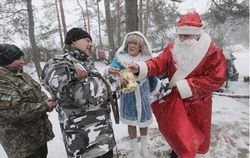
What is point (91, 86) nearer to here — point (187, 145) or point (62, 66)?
point (62, 66)

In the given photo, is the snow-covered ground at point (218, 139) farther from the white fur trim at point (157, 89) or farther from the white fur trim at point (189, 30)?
the white fur trim at point (189, 30)

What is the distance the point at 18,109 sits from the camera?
7.62 feet

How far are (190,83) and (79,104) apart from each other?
1.11 metres

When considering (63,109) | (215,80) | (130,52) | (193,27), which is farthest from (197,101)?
(63,109)

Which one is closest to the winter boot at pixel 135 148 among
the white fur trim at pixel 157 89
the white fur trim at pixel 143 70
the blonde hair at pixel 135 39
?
the white fur trim at pixel 157 89

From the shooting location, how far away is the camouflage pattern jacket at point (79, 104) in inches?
84.1

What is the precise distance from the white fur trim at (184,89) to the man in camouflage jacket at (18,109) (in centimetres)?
123

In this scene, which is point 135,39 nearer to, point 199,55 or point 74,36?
point 199,55

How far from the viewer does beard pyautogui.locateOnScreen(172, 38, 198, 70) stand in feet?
8.83

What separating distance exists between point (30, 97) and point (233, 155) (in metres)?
2.89

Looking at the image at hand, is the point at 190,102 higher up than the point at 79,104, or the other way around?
the point at 79,104

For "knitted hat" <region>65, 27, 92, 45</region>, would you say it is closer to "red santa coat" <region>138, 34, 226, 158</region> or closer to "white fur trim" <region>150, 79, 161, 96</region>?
"red santa coat" <region>138, 34, 226, 158</region>

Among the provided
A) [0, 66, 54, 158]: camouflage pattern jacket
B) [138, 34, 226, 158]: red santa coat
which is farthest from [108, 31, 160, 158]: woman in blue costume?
[0, 66, 54, 158]: camouflage pattern jacket

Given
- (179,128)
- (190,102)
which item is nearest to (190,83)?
(190,102)
